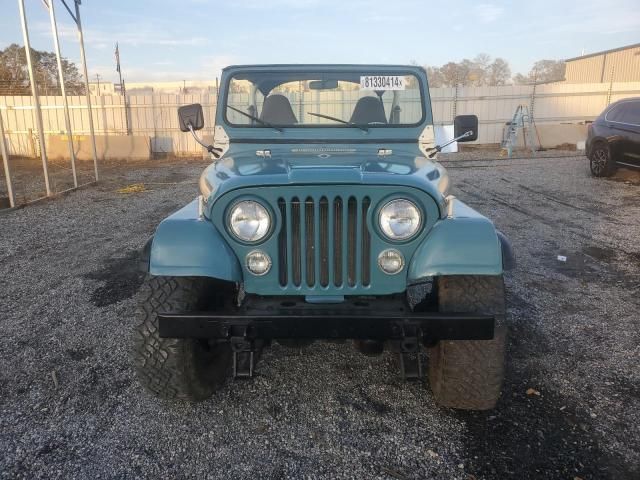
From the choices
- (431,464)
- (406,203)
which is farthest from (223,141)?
(431,464)

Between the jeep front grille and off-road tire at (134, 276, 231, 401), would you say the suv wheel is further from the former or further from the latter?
off-road tire at (134, 276, 231, 401)

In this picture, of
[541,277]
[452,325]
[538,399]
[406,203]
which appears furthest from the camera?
[541,277]

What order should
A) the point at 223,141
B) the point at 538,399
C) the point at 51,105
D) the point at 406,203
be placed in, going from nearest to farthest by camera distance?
1. the point at 406,203
2. the point at 538,399
3. the point at 223,141
4. the point at 51,105

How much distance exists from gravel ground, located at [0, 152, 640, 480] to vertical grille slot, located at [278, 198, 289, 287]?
0.86 meters

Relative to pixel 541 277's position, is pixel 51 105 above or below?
above

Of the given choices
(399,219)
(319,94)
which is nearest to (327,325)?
(399,219)

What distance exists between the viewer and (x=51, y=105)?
17578mm

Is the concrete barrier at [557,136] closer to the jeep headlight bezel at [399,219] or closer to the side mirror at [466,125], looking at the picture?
the side mirror at [466,125]

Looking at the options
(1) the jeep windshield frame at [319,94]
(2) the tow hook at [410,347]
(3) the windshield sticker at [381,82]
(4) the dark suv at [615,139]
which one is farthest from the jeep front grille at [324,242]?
(4) the dark suv at [615,139]

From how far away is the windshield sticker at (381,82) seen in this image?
3656mm

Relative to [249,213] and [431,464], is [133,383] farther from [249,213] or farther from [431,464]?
[431,464]

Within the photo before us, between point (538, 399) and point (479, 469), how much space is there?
783 mm

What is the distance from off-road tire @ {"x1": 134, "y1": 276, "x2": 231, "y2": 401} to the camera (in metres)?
2.61

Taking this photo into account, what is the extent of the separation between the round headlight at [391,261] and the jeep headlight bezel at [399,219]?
0.23ft
